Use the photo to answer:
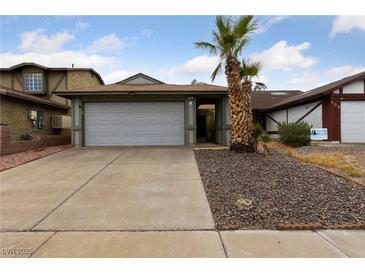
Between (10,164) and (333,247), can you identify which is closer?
(333,247)

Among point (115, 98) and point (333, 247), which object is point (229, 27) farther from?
point (333, 247)

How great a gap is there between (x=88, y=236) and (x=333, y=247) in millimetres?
3331

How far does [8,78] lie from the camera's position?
20.8m

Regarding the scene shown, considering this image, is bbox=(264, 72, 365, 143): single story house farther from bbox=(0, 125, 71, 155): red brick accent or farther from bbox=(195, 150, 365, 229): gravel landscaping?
bbox=(0, 125, 71, 155): red brick accent

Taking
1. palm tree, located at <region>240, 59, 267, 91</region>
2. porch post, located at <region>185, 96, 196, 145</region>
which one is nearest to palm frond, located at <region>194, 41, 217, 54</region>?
palm tree, located at <region>240, 59, 267, 91</region>

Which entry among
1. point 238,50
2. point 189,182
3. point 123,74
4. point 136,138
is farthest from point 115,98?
point 123,74

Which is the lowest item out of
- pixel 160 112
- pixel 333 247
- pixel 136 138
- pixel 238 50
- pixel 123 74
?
pixel 333 247

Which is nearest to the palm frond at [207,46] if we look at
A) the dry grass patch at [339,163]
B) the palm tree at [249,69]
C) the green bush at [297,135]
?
the palm tree at [249,69]

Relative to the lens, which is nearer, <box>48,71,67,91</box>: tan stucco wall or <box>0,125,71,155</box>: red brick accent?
<box>0,125,71,155</box>: red brick accent

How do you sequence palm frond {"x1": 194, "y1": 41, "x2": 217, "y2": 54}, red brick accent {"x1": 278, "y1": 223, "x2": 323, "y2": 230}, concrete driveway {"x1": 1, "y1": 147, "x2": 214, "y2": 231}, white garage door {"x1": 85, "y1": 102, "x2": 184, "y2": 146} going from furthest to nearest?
white garage door {"x1": 85, "y1": 102, "x2": 184, "y2": 146}, palm frond {"x1": 194, "y1": 41, "x2": 217, "y2": 54}, concrete driveway {"x1": 1, "y1": 147, "x2": 214, "y2": 231}, red brick accent {"x1": 278, "y1": 223, "x2": 323, "y2": 230}

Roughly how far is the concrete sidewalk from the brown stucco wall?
36.3ft

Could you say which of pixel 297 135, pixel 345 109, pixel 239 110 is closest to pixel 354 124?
pixel 345 109

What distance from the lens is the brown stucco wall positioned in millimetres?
13359

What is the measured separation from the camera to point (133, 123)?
13.7 m
